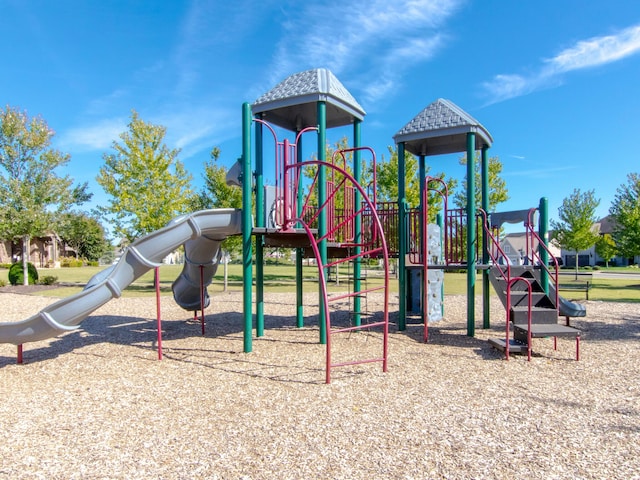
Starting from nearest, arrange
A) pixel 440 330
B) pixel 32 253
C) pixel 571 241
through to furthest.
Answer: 1. pixel 440 330
2. pixel 571 241
3. pixel 32 253

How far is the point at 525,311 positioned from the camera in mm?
7453

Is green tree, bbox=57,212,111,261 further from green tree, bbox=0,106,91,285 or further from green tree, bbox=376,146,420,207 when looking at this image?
green tree, bbox=376,146,420,207

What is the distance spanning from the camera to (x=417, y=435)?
13.0 ft

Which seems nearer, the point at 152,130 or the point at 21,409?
the point at 21,409

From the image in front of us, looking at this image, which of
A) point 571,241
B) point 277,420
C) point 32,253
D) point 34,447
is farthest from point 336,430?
point 32,253

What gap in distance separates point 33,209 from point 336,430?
69.7 feet

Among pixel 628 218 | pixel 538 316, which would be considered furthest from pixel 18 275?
pixel 628 218

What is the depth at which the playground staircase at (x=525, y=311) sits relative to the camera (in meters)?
6.82

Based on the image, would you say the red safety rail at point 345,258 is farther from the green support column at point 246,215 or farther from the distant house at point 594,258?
the distant house at point 594,258

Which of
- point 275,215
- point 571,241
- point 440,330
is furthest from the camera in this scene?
point 571,241

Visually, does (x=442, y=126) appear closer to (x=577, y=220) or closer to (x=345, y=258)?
(x=345, y=258)

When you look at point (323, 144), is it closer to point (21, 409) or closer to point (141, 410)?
point (141, 410)

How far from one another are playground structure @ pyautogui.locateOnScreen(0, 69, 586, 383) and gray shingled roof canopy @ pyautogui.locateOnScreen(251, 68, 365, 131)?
3 centimetres

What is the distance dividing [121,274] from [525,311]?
6.70 meters
